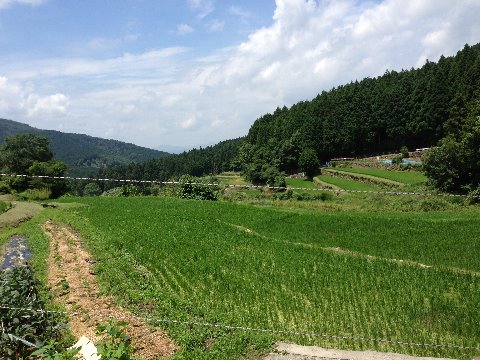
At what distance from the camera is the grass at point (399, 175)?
4125 cm

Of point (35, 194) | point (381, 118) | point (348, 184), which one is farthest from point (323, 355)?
point (381, 118)

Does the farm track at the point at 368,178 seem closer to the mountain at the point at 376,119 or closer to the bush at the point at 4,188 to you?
the mountain at the point at 376,119

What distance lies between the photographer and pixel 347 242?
17.4 metres

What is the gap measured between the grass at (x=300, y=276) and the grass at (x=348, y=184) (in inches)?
843

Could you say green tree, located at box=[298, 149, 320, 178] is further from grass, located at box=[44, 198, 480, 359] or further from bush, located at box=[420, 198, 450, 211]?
grass, located at box=[44, 198, 480, 359]

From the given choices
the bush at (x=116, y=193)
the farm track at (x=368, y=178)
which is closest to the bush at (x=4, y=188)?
the bush at (x=116, y=193)

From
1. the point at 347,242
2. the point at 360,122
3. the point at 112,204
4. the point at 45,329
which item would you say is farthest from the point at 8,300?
the point at 360,122

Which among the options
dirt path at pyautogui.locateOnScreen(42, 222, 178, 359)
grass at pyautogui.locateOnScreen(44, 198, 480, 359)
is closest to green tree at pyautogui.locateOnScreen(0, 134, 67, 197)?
grass at pyautogui.locateOnScreen(44, 198, 480, 359)

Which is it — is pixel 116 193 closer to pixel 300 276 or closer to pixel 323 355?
pixel 300 276

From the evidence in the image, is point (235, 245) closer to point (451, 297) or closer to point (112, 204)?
point (451, 297)

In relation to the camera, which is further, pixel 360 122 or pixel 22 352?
pixel 360 122

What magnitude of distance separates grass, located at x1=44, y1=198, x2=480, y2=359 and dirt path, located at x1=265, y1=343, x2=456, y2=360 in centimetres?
42

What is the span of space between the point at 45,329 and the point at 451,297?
10227mm

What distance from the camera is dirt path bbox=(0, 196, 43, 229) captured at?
2390 cm
